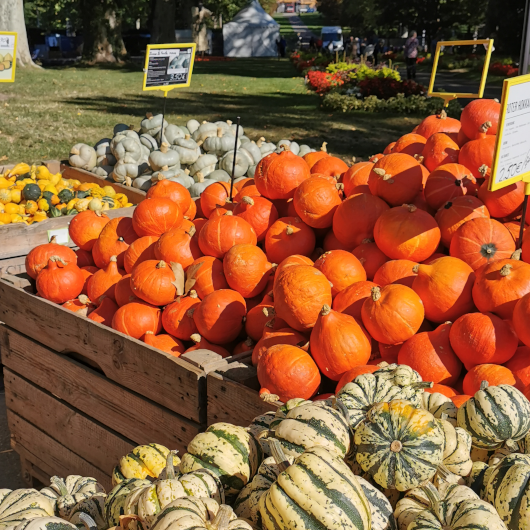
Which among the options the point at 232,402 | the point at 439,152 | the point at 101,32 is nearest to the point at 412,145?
the point at 439,152

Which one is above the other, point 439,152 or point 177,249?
point 439,152

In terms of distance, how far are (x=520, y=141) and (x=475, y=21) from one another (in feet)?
165

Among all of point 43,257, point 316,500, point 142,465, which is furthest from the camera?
point 43,257

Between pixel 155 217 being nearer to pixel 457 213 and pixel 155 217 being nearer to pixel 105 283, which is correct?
pixel 105 283

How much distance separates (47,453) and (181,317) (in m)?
1.39

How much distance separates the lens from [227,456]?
5.78ft

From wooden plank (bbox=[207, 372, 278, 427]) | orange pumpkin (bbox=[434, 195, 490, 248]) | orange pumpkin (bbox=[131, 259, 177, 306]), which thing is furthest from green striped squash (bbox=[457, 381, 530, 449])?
orange pumpkin (bbox=[131, 259, 177, 306])

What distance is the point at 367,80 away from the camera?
1872 cm

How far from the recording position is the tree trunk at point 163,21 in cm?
3275

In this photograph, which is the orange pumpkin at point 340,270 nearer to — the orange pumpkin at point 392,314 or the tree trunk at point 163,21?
the orange pumpkin at point 392,314

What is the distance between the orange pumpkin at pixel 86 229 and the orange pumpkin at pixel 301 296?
1.78 metres

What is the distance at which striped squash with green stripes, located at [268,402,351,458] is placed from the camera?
1645 millimetres

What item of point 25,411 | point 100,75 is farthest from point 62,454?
point 100,75

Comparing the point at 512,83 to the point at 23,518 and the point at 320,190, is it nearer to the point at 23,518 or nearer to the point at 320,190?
the point at 320,190
